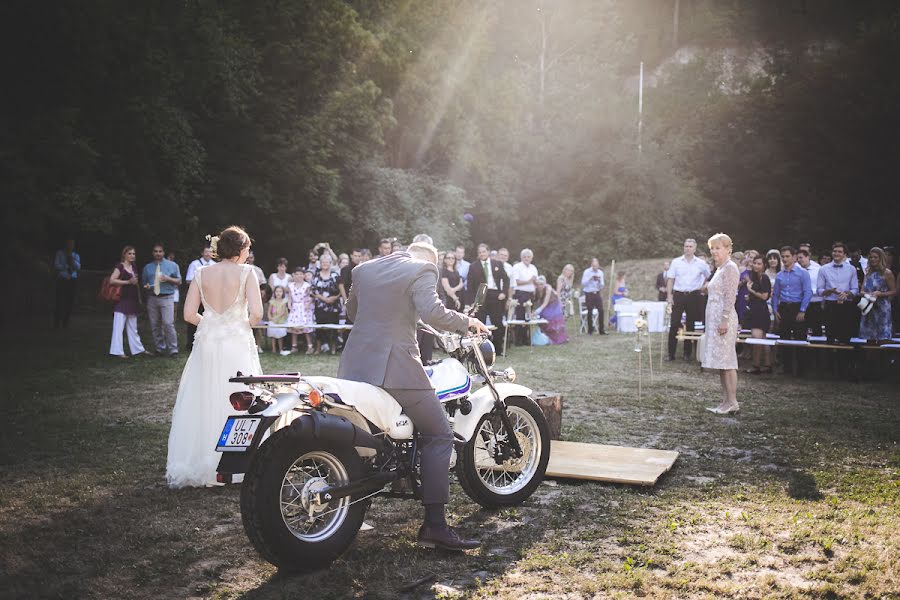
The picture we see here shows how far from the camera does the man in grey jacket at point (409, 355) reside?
4.40 metres

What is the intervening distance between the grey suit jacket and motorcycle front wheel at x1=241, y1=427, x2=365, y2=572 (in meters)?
0.48

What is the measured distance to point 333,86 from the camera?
95.0 feet

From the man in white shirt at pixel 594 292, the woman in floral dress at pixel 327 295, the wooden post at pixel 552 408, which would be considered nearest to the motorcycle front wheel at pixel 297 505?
the wooden post at pixel 552 408

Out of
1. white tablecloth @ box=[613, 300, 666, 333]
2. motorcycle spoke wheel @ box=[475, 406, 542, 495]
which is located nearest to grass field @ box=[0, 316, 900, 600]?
motorcycle spoke wheel @ box=[475, 406, 542, 495]

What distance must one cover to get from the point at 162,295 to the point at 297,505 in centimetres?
1106

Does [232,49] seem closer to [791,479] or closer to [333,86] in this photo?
[333,86]

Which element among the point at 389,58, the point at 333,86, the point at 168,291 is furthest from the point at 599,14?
the point at 168,291

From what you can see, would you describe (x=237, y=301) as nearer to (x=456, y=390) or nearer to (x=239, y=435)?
(x=456, y=390)

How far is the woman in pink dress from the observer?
1597 cm

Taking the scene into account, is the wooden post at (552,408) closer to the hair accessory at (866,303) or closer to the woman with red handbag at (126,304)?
the hair accessory at (866,303)

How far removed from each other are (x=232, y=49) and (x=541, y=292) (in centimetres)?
1118

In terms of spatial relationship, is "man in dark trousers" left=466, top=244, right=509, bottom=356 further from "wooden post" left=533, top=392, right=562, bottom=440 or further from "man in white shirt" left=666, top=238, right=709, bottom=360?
"wooden post" left=533, top=392, right=562, bottom=440

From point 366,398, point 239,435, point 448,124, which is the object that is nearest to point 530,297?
point 366,398

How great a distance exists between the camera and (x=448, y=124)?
3759 centimetres
